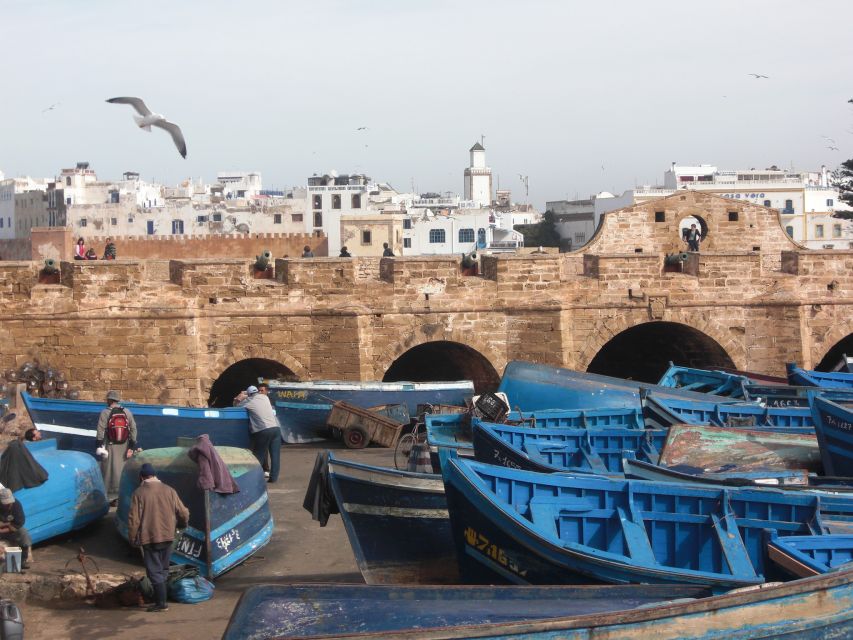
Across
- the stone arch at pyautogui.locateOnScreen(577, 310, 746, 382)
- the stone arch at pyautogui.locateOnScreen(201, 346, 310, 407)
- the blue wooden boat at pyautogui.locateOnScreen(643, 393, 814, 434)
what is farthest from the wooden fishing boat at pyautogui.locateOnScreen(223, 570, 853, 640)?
the stone arch at pyautogui.locateOnScreen(577, 310, 746, 382)

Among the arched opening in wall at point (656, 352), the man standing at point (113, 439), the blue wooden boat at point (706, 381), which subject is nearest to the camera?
the man standing at point (113, 439)

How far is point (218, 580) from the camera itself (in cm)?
1033

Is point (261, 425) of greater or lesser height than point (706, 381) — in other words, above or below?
above

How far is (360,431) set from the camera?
54.0ft

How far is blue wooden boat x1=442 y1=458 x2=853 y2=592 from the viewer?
8.84 m

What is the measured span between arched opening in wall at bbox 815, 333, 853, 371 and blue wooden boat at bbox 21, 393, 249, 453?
1235 cm

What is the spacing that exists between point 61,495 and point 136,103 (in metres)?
7.17

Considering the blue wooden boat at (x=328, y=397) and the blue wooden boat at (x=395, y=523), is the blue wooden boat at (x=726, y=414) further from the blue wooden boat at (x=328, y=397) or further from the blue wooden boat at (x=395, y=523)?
the blue wooden boat at (x=395, y=523)

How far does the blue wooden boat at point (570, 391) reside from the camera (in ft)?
51.9

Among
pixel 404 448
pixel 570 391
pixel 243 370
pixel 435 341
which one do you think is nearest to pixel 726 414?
pixel 570 391

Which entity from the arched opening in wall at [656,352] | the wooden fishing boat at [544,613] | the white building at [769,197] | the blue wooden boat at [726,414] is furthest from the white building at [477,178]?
the wooden fishing boat at [544,613]

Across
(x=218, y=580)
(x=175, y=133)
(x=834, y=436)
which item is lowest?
(x=218, y=580)

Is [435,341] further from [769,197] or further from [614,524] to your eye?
[769,197]

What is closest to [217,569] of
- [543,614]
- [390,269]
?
[543,614]
